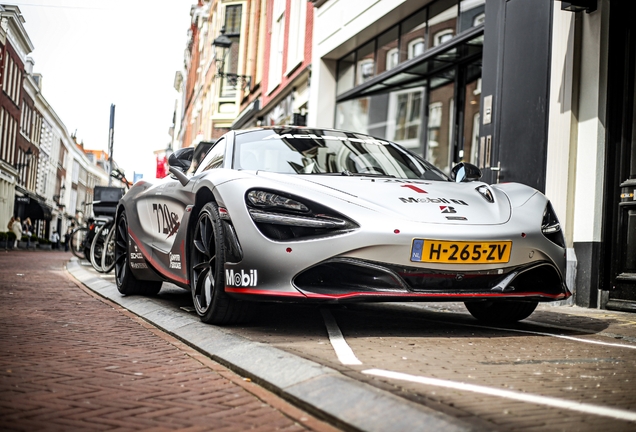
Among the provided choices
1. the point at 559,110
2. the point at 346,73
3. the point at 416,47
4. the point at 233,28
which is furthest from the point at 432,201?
the point at 233,28

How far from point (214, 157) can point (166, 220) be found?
0.69m

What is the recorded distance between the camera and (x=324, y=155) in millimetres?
5441

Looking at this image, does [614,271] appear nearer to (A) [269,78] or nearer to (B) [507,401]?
(B) [507,401]

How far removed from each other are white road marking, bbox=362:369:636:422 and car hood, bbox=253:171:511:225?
50.2 inches

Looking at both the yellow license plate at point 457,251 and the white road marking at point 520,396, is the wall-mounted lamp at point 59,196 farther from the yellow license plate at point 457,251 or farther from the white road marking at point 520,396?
the white road marking at point 520,396

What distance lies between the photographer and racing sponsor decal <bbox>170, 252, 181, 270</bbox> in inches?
219

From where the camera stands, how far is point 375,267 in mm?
4195

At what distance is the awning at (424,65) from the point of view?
10.6 metres

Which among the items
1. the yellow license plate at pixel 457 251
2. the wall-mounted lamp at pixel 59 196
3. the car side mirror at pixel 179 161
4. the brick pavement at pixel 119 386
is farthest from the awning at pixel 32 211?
the yellow license plate at pixel 457 251

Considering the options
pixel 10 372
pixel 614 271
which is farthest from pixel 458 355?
pixel 614 271

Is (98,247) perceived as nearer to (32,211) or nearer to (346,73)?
(346,73)

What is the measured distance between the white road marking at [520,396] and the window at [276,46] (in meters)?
17.8

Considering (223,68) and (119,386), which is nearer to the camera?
(119,386)

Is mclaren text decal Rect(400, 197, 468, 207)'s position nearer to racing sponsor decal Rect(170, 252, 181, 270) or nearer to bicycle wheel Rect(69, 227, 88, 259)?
racing sponsor decal Rect(170, 252, 181, 270)
